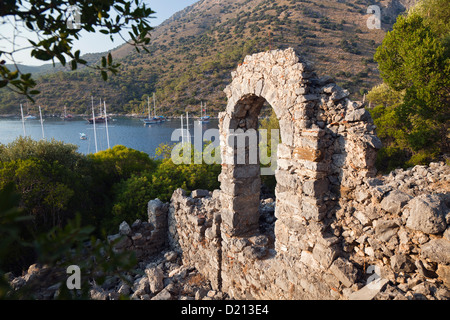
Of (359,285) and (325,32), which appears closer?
(359,285)

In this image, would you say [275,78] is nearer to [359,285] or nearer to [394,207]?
[394,207]

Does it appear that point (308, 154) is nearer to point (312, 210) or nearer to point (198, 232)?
point (312, 210)

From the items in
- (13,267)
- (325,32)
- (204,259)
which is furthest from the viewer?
(325,32)

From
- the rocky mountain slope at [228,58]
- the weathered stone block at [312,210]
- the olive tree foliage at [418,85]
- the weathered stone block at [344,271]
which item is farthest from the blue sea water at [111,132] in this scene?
the weathered stone block at [344,271]

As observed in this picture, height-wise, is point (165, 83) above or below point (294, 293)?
above

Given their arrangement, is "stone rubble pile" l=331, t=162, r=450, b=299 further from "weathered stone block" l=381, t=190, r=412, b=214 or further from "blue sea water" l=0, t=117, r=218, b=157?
"blue sea water" l=0, t=117, r=218, b=157

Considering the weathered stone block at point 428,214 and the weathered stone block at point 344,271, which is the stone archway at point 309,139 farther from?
the weathered stone block at point 428,214

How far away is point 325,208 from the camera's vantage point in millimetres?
4074

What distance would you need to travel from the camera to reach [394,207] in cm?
331

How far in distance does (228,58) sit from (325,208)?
39.4 meters

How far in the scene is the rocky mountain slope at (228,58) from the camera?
1324 inches
